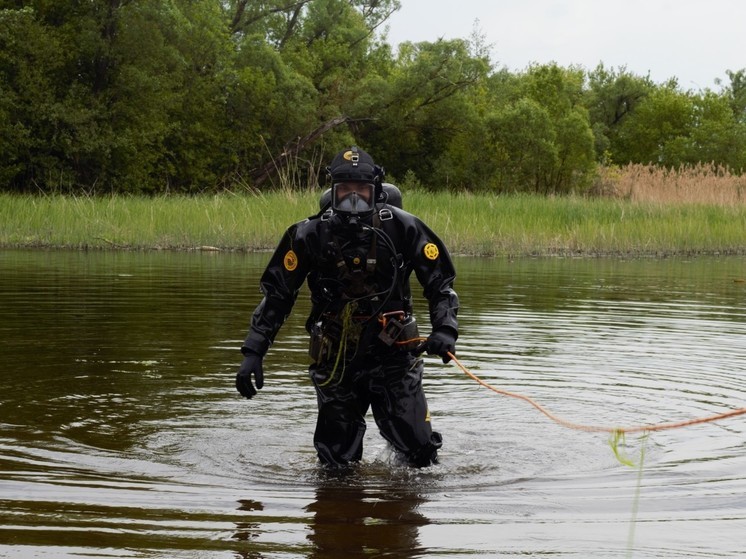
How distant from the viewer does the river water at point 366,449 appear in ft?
15.5

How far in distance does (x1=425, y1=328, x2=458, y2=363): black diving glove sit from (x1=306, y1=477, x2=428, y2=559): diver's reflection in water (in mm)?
712

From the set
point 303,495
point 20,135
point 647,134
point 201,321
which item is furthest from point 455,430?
point 647,134

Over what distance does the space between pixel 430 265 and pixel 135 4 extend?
110ft

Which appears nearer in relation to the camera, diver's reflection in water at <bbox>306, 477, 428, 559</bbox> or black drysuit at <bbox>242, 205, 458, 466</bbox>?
diver's reflection in water at <bbox>306, 477, 428, 559</bbox>

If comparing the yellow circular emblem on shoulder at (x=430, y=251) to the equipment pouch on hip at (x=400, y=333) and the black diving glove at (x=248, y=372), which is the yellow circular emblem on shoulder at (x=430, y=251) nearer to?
the equipment pouch on hip at (x=400, y=333)

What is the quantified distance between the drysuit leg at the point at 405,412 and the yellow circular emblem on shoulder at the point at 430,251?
1.73 feet

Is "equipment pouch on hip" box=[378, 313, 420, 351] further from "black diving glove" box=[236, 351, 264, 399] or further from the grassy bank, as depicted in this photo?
the grassy bank

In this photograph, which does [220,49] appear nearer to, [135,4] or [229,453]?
[135,4]

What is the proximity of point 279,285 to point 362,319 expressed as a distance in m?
0.49

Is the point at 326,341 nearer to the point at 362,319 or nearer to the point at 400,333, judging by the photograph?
the point at 362,319

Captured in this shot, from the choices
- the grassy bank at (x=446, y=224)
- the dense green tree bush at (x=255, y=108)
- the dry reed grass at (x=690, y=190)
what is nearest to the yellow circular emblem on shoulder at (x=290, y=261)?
the grassy bank at (x=446, y=224)

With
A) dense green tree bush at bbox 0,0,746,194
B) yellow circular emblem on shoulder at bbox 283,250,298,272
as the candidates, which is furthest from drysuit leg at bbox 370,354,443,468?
dense green tree bush at bbox 0,0,746,194

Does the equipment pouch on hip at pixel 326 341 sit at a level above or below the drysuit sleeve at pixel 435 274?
below

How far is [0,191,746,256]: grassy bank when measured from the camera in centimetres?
2503
